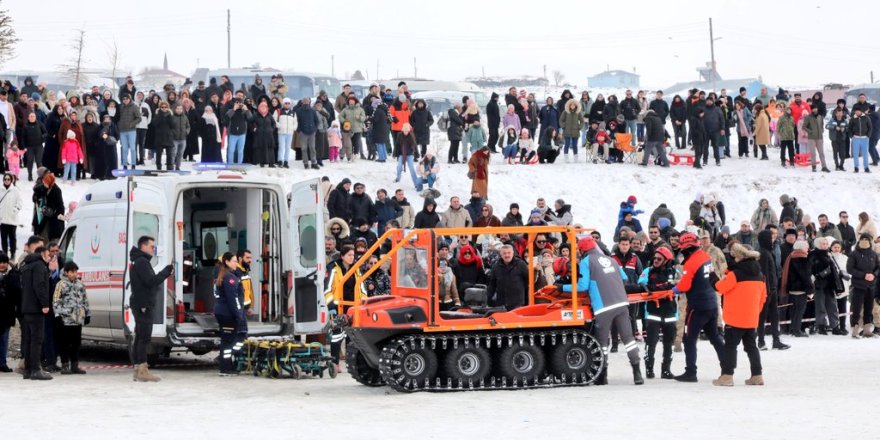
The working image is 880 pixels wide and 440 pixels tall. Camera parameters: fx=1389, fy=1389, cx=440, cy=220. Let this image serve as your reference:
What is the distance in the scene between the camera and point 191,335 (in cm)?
1667

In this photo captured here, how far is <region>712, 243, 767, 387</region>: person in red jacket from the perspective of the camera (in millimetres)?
15305

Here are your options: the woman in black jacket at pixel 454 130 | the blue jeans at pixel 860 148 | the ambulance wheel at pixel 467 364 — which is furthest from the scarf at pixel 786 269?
the blue jeans at pixel 860 148

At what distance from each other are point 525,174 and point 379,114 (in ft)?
12.5

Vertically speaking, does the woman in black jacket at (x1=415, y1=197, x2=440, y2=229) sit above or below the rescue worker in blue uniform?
above

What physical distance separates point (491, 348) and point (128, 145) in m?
15.2

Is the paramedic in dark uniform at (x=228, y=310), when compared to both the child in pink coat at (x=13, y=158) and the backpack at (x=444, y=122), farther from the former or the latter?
the backpack at (x=444, y=122)

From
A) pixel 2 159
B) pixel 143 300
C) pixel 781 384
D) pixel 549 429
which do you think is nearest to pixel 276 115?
pixel 2 159

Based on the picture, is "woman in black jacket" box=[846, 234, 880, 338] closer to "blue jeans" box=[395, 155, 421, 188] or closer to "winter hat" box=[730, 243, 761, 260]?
"winter hat" box=[730, 243, 761, 260]

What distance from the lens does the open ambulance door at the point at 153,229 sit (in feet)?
53.1

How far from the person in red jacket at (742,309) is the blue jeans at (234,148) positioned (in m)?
15.7

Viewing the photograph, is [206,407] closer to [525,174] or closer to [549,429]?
[549,429]

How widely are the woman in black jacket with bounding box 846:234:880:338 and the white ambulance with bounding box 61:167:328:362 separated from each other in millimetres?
9225

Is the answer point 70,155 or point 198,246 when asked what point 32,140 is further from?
point 198,246

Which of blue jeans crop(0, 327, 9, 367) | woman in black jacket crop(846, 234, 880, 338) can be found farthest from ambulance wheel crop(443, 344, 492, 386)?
woman in black jacket crop(846, 234, 880, 338)
